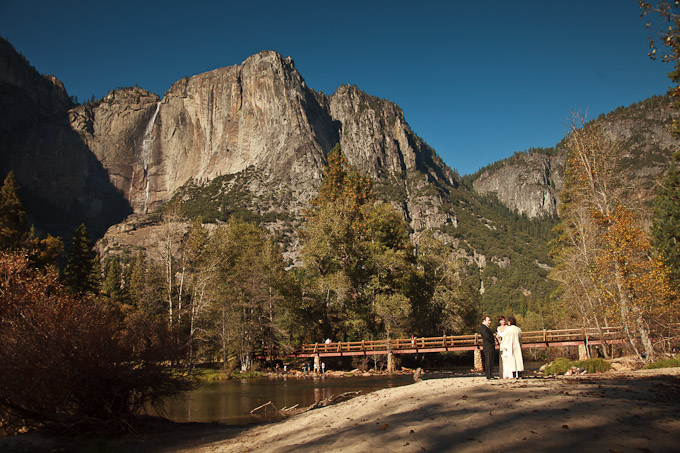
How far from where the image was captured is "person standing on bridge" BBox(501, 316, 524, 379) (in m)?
12.8

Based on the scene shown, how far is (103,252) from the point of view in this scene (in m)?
119

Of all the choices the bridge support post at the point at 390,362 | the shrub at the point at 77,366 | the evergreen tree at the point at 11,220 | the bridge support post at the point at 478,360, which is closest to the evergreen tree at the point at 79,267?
the evergreen tree at the point at 11,220

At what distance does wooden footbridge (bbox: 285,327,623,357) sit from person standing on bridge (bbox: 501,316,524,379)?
66.4ft

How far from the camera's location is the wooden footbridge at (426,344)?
3205 cm

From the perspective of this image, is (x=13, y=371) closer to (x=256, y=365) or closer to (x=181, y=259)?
(x=181, y=259)

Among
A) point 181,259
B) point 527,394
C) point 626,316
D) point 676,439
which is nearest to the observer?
point 676,439

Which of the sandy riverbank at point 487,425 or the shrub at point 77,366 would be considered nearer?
the sandy riverbank at point 487,425

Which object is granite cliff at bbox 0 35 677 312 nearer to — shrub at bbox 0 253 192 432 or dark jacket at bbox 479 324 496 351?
dark jacket at bbox 479 324 496 351

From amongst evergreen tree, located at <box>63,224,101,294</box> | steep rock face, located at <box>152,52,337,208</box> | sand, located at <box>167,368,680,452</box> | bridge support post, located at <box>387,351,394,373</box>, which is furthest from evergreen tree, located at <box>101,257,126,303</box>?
steep rock face, located at <box>152,52,337,208</box>

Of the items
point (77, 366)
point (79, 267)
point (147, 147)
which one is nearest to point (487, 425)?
point (77, 366)

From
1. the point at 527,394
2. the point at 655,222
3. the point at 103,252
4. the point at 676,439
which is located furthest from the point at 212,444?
the point at 103,252

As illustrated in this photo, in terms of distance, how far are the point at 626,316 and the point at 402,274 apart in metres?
21.8

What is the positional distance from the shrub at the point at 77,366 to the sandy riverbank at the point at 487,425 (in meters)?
1.14

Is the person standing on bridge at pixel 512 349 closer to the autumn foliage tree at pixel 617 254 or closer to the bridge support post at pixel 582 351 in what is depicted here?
the autumn foliage tree at pixel 617 254
